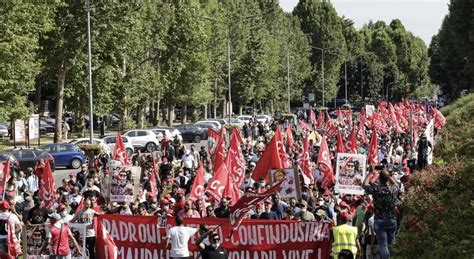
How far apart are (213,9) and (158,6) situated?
13478mm

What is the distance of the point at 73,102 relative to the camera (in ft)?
182

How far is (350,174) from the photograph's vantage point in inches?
737

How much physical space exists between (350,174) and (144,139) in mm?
31723

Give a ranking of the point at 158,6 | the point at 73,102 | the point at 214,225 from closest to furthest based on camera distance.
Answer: the point at 214,225, the point at 73,102, the point at 158,6

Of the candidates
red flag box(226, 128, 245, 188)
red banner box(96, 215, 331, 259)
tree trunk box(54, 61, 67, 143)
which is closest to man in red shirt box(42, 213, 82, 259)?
red banner box(96, 215, 331, 259)

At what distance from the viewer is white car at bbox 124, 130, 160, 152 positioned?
161 feet

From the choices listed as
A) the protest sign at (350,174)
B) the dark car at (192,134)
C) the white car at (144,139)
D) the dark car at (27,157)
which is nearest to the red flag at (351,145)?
the protest sign at (350,174)

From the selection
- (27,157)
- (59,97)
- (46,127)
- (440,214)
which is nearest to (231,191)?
(440,214)

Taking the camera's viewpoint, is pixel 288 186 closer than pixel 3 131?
Yes

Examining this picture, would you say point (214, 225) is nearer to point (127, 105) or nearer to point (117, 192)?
point (117, 192)

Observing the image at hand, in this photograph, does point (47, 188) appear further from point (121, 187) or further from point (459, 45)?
point (459, 45)

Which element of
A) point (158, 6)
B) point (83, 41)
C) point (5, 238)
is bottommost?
point (5, 238)

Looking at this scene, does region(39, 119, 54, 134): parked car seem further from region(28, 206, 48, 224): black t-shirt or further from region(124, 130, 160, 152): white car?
region(28, 206, 48, 224): black t-shirt

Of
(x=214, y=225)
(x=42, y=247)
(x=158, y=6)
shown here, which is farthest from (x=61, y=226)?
(x=158, y=6)
